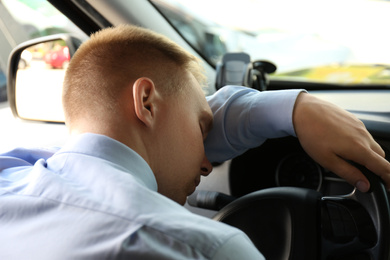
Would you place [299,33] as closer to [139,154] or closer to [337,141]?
[337,141]

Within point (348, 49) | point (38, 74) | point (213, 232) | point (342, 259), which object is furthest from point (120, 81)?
point (348, 49)

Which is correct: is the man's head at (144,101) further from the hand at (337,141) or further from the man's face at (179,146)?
the hand at (337,141)

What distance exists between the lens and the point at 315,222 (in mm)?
1240

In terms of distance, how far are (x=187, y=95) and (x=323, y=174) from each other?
85 centimetres

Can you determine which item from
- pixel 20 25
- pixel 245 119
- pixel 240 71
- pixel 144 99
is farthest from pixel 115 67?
pixel 20 25

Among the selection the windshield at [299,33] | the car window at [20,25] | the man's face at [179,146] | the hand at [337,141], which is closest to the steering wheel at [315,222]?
the hand at [337,141]

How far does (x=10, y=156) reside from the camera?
46.1 inches

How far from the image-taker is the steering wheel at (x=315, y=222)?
3.65ft

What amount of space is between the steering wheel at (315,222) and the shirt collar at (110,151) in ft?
1.70

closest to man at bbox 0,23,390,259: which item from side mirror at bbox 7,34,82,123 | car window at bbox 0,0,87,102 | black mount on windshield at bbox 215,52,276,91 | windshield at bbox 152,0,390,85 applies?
black mount on windshield at bbox 215,52,276,91

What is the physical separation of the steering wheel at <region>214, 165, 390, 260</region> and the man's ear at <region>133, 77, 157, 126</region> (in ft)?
1.69

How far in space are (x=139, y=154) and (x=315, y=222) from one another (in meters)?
0.56

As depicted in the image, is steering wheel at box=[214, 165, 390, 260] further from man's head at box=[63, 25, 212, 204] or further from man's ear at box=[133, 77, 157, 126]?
man's ear at box=[133, 77, 157, 126]

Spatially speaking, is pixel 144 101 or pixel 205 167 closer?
pixel 144 101
